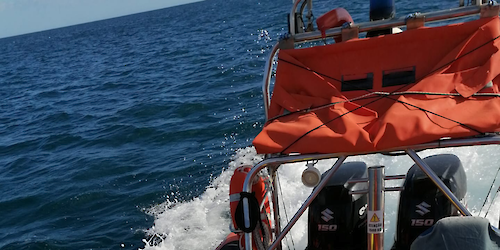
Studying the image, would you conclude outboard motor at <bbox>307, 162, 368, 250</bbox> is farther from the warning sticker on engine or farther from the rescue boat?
the warning sticker on engine

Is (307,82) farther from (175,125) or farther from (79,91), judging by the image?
(79,91)

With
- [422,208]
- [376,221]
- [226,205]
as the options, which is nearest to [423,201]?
[422,208]

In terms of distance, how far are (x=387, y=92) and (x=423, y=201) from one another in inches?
22.0

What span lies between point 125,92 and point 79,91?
248cm

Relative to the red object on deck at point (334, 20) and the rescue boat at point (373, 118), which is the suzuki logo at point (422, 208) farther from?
the red object on deck at point (334, 20)

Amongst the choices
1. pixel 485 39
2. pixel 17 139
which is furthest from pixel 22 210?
pixel 485 39

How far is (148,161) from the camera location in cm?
718

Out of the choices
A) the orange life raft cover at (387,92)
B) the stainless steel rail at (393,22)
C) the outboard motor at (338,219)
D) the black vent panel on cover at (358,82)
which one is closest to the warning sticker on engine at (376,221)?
the orange life raft cover at (387,92)

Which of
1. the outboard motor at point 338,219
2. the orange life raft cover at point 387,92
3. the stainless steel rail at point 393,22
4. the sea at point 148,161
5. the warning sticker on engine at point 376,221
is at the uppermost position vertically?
the stainless steel rail at point 393,22

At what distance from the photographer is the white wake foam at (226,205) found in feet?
13.9

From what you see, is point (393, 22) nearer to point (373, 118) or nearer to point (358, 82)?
point (358, 82)

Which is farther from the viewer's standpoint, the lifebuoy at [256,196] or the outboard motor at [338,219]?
the outboard motor at [338,219]

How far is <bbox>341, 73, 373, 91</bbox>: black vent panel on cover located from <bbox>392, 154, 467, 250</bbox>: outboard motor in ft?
1.69

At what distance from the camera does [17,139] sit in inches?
401
